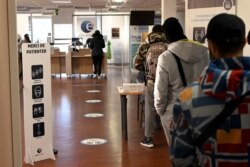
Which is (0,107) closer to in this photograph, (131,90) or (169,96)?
(169,96)

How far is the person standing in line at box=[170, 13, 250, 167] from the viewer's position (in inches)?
54.3

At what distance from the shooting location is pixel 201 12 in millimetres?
4965

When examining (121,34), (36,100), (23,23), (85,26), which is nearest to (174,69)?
(36,100)

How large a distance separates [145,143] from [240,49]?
3.78 metres

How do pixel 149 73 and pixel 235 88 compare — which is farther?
pixel 149 73

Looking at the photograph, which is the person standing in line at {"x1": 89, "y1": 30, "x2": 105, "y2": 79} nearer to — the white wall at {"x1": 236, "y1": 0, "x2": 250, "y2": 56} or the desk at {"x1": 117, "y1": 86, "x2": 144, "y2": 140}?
the desk at {"x1": 117, "y1": 86, "x2": 144, "y2": 140}

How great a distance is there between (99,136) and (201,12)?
2278mm

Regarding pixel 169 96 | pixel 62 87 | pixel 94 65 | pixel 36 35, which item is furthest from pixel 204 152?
pixel 36 35

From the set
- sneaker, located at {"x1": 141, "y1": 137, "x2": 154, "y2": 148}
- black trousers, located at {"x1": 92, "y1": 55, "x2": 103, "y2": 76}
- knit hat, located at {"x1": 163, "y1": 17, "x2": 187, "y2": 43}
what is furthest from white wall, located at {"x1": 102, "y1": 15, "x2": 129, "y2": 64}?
knit hat, located at {"x1": 163, "y1": 17, "x2": 187, "y2": 43}

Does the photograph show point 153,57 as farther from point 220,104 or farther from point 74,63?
point 74,63

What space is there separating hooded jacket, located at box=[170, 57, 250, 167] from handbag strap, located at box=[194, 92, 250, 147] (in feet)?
0.04

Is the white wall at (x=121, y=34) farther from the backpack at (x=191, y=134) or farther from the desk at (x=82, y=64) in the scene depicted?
the backpack at (x=191, y=134)

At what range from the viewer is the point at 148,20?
933 cm

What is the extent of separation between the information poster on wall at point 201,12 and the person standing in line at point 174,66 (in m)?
1.16
